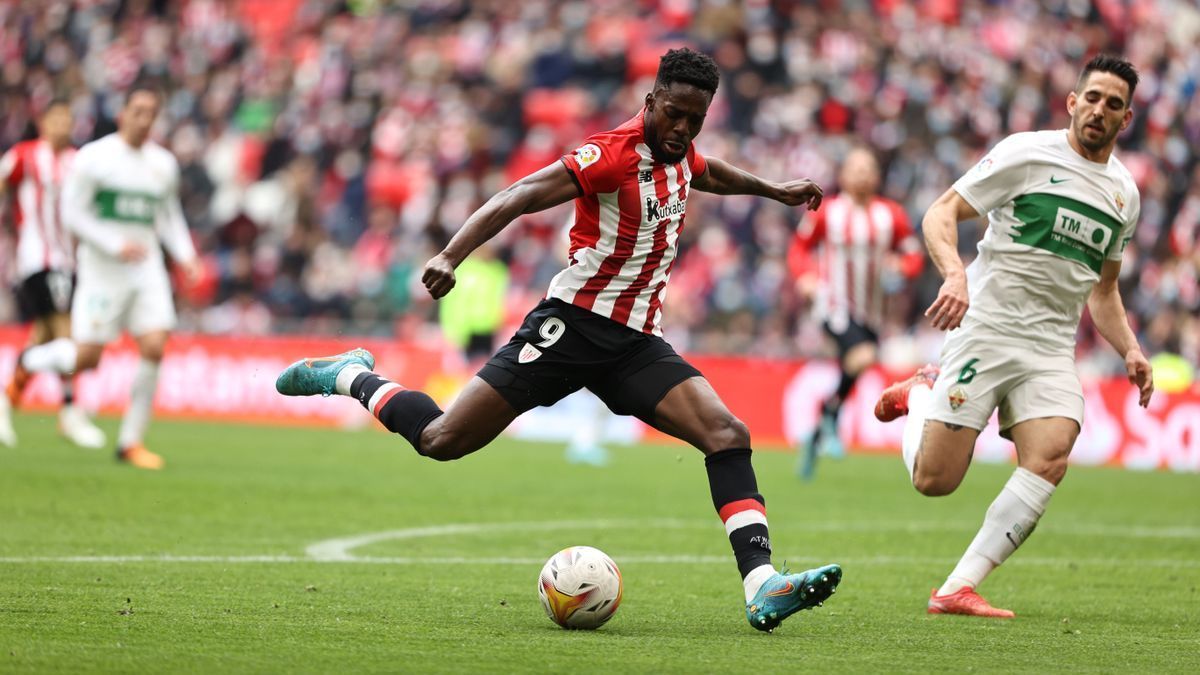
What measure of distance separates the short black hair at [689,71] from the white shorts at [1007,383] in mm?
1989

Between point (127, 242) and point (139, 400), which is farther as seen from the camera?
point (139, 400)

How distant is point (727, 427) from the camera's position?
22.3 feet

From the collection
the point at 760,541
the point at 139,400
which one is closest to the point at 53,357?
the point at 139,400

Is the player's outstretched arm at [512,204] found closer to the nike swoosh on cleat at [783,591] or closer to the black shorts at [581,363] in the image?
the black shorts at [581,363]

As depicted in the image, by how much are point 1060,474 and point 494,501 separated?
585cm

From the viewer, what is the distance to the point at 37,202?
14891 mm

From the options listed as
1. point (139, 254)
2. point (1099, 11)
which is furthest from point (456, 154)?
point (139, 254)

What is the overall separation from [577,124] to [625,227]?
17.8 metres

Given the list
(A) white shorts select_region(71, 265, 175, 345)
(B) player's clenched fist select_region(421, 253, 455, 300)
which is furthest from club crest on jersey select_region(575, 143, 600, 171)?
(A) white shorts select_region(71, 265, 175, 345)

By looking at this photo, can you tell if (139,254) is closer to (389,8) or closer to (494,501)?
(494,501)

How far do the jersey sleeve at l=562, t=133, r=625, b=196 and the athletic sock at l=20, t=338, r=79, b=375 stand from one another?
26.5 feet

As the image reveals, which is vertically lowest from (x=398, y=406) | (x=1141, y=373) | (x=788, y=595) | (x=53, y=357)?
(x=788, y=595)

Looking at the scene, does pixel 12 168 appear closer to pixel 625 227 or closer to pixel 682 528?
pixel 682 528

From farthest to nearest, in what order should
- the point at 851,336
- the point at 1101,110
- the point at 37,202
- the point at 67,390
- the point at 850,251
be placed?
the point at 850,251, the point at 851,336, the point at 67,390, the point at 37,202, the point at 1101,110
